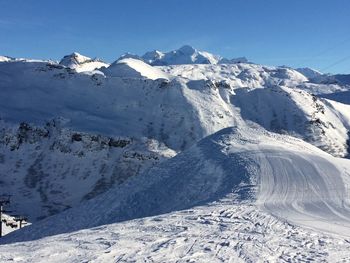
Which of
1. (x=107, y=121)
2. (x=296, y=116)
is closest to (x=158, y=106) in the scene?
(x=107, y=121)

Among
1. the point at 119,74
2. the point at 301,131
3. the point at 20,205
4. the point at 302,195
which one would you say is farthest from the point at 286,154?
the point at 119,74

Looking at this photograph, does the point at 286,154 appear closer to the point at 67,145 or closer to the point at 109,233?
the point at 109,233

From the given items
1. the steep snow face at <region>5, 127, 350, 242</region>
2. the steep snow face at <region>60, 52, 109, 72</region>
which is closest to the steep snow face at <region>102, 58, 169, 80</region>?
the steep snow face at <region>60, 52, 109, 72</region>

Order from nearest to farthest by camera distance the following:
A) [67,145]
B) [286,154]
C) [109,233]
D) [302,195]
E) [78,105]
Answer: [109,233] < [302,195] < [286,154] < [67,145] < [78,105]

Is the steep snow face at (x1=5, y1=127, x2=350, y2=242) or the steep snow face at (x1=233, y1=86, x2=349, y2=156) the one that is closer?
the steep snow face at (x1=5, y1=127, x2=350, y2=242)

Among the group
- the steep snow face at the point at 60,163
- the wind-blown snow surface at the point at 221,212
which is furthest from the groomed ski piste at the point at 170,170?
the steep snow face at the point at 60,163

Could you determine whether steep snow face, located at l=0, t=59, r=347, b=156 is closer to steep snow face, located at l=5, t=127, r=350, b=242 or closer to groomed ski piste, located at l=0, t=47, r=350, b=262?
groomed ski piste, located at l=0, t=47, r=350, b=262

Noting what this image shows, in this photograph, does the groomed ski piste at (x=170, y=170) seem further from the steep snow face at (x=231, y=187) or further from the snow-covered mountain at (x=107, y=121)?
the snow-covered mountain at (x=107, y=121)

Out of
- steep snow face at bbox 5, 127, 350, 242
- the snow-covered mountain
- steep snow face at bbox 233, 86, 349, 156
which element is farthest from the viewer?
steep snow face at bbox 233, 86, 349, 156
